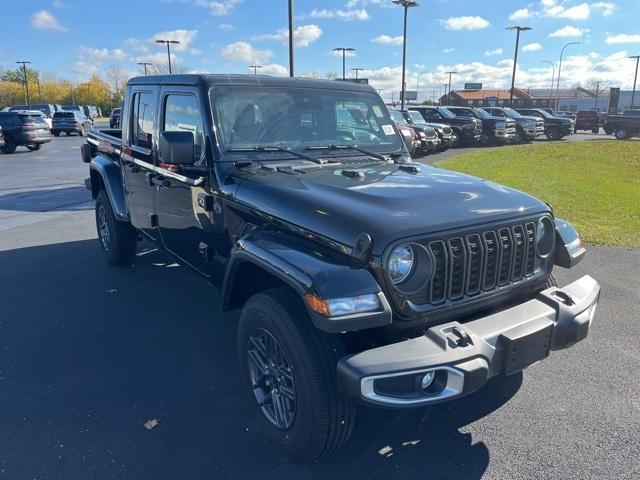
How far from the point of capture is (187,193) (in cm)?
385

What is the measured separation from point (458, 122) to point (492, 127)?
6.67 ft

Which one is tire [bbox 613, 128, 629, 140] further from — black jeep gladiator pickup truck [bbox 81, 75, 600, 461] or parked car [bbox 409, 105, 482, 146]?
black jeep gladiator pickup truck [bbox 81, 75, 600, 461]

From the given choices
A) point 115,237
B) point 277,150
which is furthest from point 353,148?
point 115,237

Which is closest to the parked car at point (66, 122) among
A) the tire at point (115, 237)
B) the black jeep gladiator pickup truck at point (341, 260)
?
the tire at point (115, 237)

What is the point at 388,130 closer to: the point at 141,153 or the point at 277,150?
the point at 277,150

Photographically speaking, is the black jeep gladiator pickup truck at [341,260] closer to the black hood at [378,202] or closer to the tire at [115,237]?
the black hood at [378,202]

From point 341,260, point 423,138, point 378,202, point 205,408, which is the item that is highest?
point 378,202

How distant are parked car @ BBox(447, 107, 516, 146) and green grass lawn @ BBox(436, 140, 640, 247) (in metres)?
2.00

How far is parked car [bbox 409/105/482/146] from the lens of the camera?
23188mm

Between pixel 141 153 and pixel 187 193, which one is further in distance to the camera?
pixel 141 153

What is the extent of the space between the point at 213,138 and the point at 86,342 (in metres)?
2.02

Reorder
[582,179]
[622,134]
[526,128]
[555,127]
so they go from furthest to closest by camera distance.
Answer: [622,134] < [555,127] < [526,128] < [582,179]

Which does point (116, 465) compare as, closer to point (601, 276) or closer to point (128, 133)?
point (128, 133)

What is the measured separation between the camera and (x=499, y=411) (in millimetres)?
3232
